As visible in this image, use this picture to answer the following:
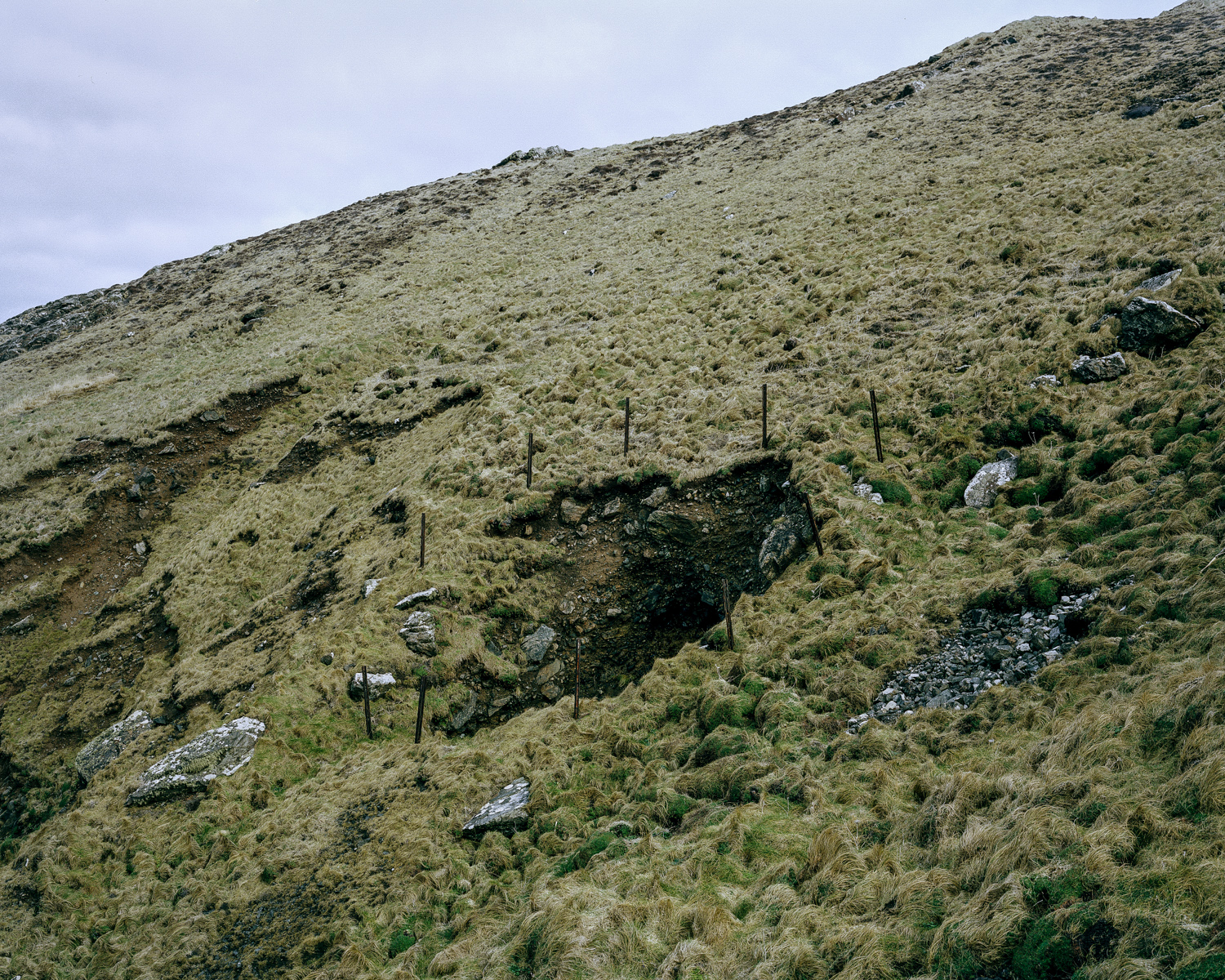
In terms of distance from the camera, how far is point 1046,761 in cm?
782

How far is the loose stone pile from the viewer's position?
10.5 m

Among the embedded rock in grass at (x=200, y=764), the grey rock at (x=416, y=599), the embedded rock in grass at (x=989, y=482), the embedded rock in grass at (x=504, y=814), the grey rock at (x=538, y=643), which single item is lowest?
the embedded rock in grass at (x=504, y=814)

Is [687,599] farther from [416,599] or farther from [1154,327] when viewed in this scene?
[1154,327]

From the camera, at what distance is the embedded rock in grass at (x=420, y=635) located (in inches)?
684

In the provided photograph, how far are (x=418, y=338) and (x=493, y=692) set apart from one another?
27776 millimetres

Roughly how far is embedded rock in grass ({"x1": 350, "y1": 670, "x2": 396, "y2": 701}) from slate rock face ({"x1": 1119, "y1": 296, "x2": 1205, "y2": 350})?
22086 mm

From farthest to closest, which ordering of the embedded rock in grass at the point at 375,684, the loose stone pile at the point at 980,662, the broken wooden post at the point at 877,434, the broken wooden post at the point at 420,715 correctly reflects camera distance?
the broken wooden post at the point at 877,434 → the embedded rock in grass at the point at 375,684 → the broken wooden post at the point at 420,715 → the loose stone pile at the point at 980,662

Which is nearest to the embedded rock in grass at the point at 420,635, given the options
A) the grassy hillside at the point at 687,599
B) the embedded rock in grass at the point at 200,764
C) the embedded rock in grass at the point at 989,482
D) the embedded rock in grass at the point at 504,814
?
the grassy hillside at the point at 687,599

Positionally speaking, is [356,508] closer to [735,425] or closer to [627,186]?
[735,425]

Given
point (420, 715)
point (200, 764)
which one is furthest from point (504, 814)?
point (200, 764)

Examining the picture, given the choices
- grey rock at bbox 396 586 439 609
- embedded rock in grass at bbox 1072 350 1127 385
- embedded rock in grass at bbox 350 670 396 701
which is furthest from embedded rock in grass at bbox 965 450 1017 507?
embedded rock in grass at bbox 350 670 396 701

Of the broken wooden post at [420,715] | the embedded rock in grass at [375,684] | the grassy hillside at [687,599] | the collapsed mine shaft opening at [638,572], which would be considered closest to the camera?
the grassy hillside at [687,599]

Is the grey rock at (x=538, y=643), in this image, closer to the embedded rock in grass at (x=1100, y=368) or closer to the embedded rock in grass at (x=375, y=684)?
the embedded rock in grass at (x=375, y=684)

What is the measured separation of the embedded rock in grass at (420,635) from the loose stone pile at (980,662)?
10939 millimetres
